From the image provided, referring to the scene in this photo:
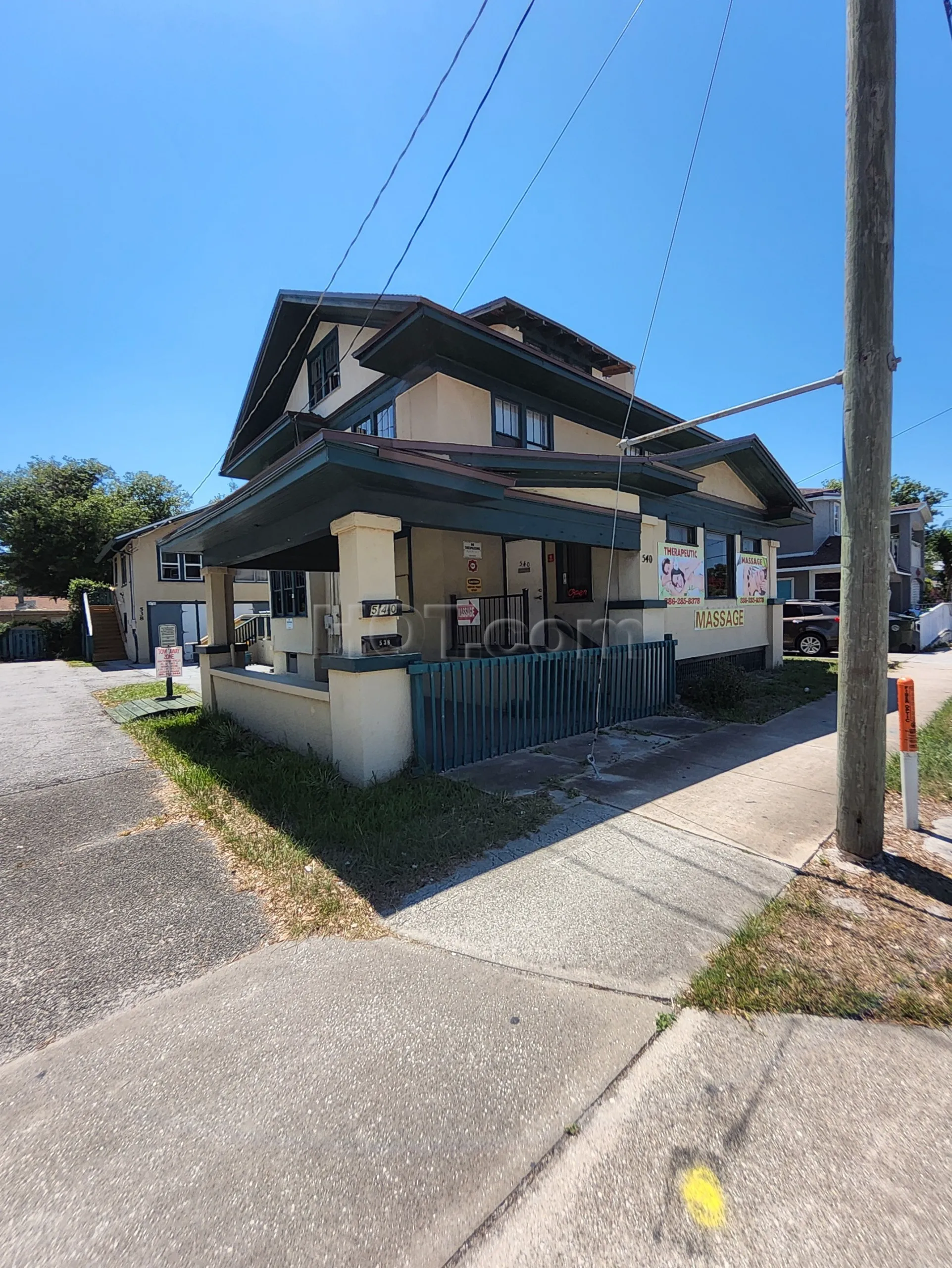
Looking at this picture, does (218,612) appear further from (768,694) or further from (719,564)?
(768,694)

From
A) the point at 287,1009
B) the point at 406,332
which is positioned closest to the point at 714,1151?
the point at 287,1009

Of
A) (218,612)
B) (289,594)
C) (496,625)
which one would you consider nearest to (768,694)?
(496,625)

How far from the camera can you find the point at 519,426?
9227 mm

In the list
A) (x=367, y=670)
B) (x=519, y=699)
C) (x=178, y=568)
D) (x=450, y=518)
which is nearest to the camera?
(x=367, y=670)

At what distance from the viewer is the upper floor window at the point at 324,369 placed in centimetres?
1119

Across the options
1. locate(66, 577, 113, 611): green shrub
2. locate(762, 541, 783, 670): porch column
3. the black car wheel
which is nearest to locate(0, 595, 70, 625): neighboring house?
locate(66, 577, 113, 611): green shrub

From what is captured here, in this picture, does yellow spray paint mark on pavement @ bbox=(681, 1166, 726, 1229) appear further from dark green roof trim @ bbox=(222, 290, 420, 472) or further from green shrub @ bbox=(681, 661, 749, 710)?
dark green roof trim @ bbox=(222, 290, 420, 472)

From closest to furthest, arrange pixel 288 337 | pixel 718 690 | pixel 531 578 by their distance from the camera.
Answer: pixel 718 690 → pixel 531 578 → pixel 288 337

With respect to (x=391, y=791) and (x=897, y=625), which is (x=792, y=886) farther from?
(x=897, y=625)

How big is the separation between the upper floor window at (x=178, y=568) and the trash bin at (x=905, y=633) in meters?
25.2

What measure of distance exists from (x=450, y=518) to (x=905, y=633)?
19.1 metres

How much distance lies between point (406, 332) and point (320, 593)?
5.79 m

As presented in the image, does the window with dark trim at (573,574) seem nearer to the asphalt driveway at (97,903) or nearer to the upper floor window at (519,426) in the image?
the upper floor window at (519,426)

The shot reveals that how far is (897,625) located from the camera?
1862 cm
